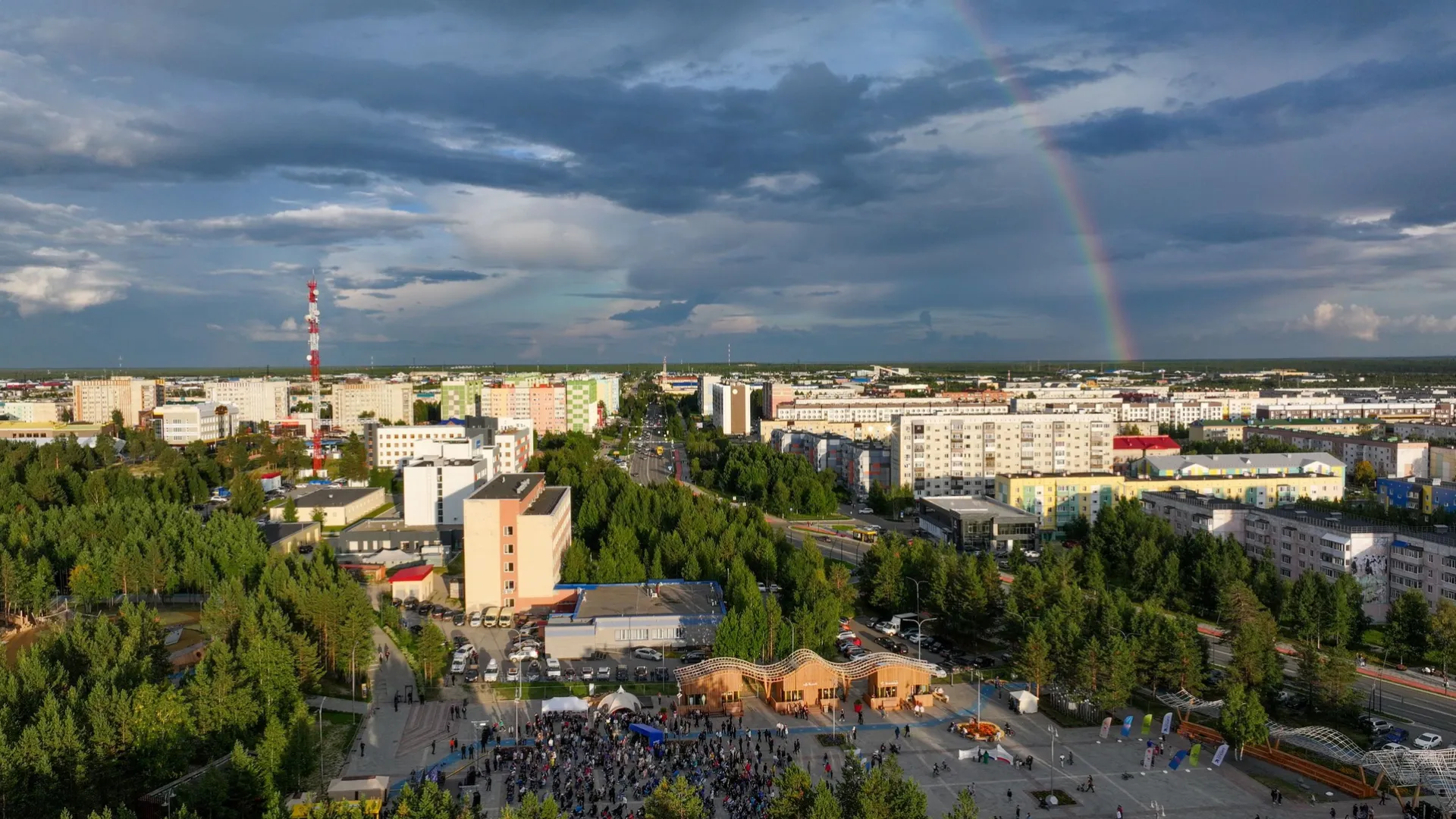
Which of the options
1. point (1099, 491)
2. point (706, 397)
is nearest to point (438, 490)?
point (1099, 491)

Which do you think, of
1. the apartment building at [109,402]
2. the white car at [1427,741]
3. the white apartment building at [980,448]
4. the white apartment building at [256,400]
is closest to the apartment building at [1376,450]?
the white apartment building at [980,448]

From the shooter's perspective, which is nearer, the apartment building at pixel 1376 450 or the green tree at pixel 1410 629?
the green tree at pixel 1410 629

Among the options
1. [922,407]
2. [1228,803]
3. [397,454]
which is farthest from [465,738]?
[922,407]

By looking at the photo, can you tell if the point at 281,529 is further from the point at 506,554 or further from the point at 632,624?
the point at 632,624

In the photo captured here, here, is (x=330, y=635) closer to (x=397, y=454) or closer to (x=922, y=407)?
(x=397, y=454)

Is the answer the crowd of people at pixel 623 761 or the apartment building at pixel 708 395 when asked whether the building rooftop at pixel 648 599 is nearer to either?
the crowd of people at pixel 623 761

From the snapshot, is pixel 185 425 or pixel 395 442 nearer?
pixel 395 442

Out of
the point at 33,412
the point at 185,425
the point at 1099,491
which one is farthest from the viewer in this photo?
the point at 33,412
